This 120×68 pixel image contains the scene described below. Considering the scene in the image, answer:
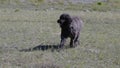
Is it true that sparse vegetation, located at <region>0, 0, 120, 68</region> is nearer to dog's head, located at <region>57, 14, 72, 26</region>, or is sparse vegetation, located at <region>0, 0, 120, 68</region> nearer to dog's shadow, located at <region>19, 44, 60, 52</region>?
dog's shadow, located at <region>19, 44, 60, 52</region>

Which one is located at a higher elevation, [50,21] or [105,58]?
[105,58]

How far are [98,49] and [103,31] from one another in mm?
5159

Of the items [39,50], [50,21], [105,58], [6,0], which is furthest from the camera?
[6,0]

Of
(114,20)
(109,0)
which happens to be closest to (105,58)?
(114,20)

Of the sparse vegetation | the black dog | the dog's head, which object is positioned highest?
the dog's head

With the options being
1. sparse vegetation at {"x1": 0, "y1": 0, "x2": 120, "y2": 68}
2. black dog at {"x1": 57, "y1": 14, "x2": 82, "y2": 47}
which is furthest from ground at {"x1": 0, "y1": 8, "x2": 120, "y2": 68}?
black dog at {"x1": 57, "y1": 14, "x2": 82, "y2": 47}

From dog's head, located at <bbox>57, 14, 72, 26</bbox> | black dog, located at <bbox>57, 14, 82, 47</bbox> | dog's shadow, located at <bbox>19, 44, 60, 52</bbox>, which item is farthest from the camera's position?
dog's shadow, located at <bbox>19, 44, 60, 52</bbox>

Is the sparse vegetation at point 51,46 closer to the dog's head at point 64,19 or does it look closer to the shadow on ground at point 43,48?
the shadow on ground at point 43,48

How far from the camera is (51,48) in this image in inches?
538

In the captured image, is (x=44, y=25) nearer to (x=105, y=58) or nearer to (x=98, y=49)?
(x=98, y=49)

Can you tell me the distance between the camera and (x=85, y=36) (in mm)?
17188

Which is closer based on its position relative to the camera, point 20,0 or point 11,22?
point 11,22

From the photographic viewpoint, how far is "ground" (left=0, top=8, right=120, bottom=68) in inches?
451

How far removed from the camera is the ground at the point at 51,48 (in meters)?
11.5
